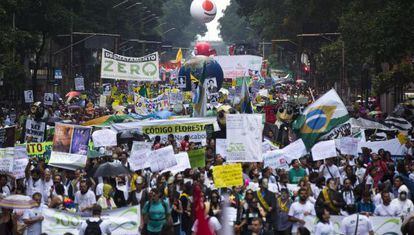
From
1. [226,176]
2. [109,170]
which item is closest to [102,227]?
[226,176]

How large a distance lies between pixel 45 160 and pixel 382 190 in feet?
25.2

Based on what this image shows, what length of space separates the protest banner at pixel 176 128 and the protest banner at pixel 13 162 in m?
6.88

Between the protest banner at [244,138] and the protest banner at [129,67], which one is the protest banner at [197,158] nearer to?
the protest banner at [244,138]

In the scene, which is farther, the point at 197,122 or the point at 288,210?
the point at 197,122

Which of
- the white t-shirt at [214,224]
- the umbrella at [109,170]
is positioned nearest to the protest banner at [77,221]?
the white t-shirt at [214,224]

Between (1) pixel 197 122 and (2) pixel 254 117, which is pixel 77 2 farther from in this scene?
(2) pixel 254 117

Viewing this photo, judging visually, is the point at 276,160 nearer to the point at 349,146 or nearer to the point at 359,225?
the point at 349,146

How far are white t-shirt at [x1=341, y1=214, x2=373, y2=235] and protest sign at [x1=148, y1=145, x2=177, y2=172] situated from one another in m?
4.51

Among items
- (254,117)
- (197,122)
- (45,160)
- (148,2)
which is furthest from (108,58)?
(148,2)

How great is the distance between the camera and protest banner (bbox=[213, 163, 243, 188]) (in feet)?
50.8

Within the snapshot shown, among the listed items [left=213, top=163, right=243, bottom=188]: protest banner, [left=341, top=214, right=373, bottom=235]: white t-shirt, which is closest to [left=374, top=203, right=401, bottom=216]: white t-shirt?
[left=341, top=214, right=373, bottom=235]: white t-shirt

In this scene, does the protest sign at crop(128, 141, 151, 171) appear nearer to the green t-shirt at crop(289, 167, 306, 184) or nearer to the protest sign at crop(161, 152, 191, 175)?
the protest sign at crop(161, 152, 191, 175)

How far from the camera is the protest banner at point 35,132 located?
2315 cm

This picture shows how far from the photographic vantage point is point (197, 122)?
25.3m
